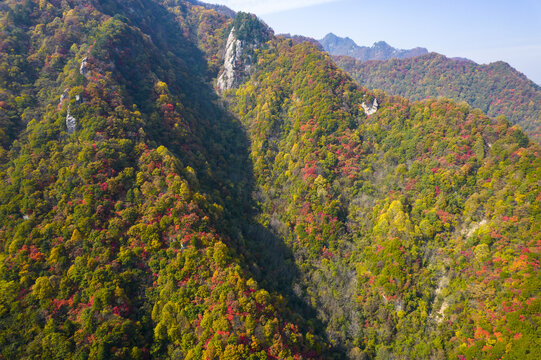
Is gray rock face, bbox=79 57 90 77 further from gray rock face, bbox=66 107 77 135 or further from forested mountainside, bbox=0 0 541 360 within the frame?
gray rock face, bbox=66 107 77 135

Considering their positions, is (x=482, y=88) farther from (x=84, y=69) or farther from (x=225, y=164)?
(x=84, y=69)

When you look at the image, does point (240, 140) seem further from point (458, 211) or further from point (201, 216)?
point (458, 211)

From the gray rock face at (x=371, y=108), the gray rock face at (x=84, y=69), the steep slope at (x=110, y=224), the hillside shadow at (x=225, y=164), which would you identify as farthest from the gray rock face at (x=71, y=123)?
the gray rock face at (x=371, y=108)

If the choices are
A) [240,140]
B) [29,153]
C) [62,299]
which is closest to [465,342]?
[62,299]

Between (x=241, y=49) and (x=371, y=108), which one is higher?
(x=241, y=49)

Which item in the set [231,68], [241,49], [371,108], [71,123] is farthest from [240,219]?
[241,49]

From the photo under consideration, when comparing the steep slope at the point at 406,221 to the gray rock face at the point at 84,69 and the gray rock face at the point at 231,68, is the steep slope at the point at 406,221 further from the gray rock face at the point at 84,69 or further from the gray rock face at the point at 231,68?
the gray rock face at the point at 84,69

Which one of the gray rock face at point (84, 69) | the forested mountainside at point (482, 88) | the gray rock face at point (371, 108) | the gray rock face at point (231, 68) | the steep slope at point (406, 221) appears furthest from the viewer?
the forested mountainside at point (482, 88)
